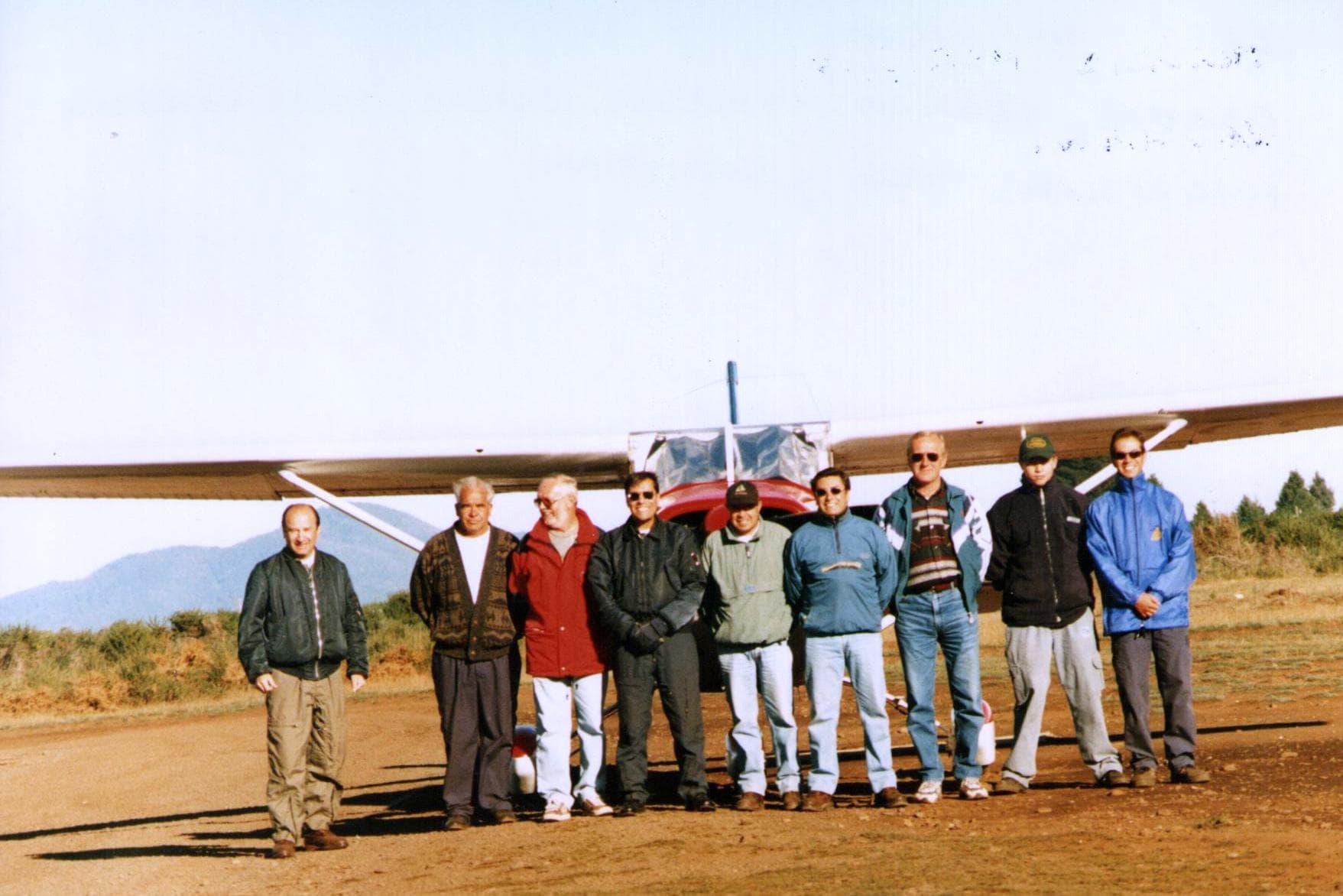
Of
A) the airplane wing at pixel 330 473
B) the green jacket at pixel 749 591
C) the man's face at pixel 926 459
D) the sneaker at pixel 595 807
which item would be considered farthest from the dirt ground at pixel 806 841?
the airplane wing at pixel 330 473

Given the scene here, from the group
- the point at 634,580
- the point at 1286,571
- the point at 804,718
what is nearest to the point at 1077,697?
the point at 634,580

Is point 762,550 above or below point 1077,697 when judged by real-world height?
above

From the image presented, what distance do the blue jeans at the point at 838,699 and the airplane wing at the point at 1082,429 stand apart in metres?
4.44

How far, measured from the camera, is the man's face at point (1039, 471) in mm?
8773

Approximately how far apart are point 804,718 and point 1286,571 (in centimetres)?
2294

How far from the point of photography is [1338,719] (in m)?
12.1

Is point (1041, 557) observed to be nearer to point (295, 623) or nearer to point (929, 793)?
point (929, 793)

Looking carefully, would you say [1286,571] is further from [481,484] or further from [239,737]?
[481,484]

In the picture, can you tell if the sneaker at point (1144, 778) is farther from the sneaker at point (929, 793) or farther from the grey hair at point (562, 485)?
the grey hair at point (562, 485)

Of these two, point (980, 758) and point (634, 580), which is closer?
point (634, 580)

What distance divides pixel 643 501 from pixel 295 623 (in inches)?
79.5

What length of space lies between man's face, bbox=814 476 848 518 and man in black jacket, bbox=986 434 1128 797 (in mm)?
949

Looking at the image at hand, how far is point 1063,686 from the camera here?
8719 mm

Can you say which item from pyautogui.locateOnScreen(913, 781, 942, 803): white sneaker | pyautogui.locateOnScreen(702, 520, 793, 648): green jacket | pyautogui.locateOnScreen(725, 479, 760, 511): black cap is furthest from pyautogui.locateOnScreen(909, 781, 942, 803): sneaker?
pyautogui.locateOnScreen(725, 479, 760, 511): black cap
